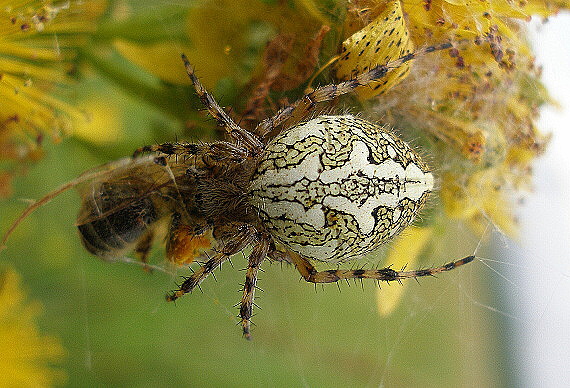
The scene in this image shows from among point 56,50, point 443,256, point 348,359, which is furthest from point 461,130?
point 348,359

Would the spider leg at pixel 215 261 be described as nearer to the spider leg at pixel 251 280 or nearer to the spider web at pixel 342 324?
the spider leg at pixel 251 280

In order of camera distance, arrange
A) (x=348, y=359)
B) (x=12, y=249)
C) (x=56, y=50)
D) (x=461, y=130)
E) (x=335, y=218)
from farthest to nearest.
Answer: (x=348, y=359) < (x=12, y=249) < (x=56, y=50) < (x=461, y=130) < (x=335, y=218)

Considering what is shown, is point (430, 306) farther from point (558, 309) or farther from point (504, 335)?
point (504, 335)

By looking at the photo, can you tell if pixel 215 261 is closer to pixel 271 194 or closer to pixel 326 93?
pixel 271 194

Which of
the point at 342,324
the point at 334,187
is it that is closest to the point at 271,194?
the point at 334,187

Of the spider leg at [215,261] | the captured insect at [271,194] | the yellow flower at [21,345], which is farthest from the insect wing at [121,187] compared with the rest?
the yellow flower at [21,345]

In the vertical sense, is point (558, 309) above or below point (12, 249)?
above

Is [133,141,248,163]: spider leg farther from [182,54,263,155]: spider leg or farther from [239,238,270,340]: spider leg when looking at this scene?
[239,238,270,340]: spider leg
